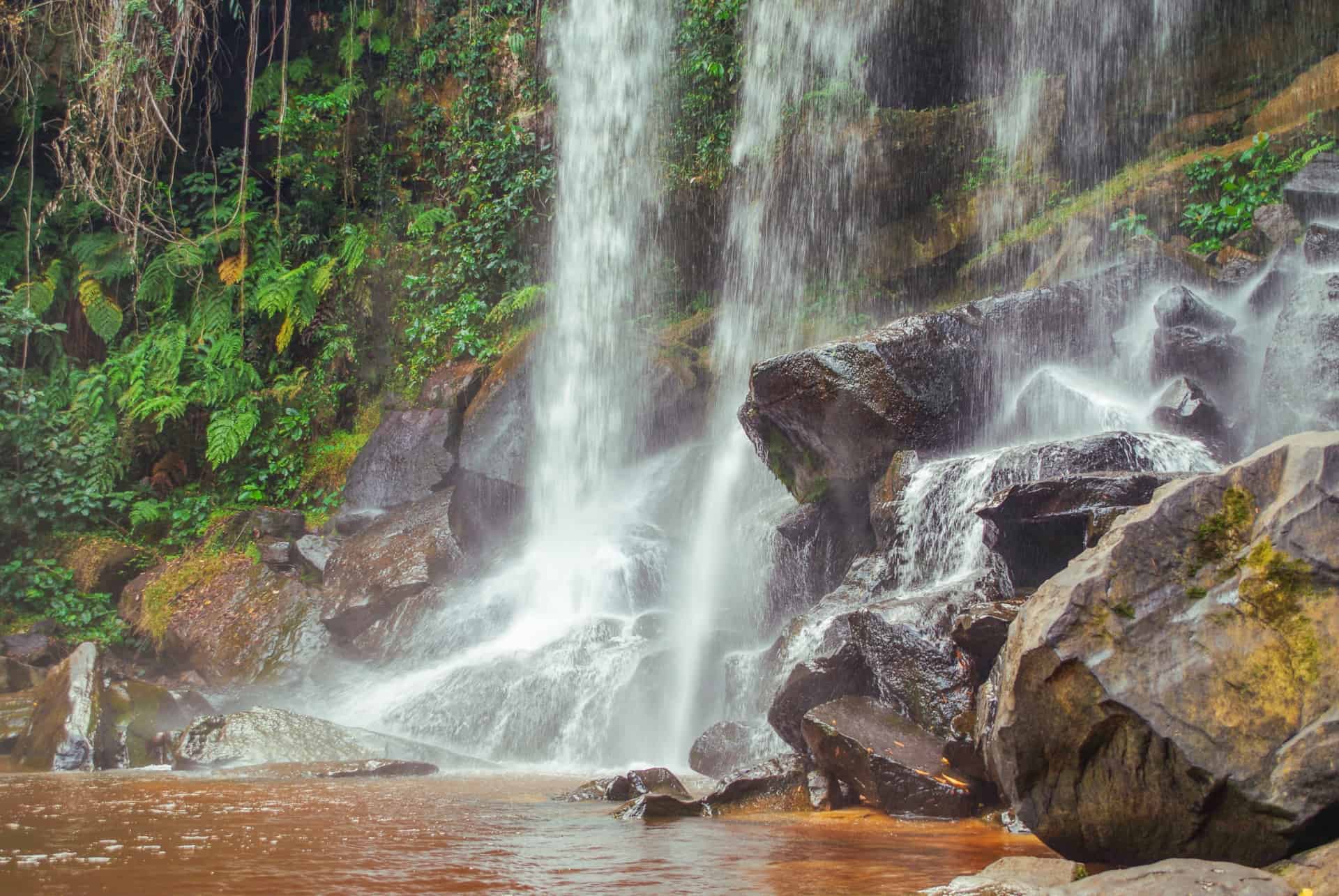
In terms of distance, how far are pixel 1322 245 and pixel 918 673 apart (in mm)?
6084

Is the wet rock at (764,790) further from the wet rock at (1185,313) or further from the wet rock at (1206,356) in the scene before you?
the wet rock at (1185,313)

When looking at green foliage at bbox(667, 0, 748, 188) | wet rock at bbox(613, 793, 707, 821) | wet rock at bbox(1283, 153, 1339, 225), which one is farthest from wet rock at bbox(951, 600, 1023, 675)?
green foliage at bbox(667, 0, 748, 188)

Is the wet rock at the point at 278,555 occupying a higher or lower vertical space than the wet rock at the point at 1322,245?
lower

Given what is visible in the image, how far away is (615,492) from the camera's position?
12.4m

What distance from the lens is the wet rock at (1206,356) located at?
8312 millimetres

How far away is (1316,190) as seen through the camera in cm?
942

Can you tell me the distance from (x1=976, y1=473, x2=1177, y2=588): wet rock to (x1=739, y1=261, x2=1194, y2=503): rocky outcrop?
2129 millimetres

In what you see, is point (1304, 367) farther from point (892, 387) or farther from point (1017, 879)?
point (1017, 879)

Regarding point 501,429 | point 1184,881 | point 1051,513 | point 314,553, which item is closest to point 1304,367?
point 1051,513

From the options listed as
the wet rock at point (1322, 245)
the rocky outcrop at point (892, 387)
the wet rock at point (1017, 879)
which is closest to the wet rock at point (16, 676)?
the rocky outcrop at point (892, 387)

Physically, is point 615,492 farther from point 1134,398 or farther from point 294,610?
point 1134,398

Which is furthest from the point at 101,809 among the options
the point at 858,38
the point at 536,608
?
the point at 858,38

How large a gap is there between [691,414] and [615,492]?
1.39 meters

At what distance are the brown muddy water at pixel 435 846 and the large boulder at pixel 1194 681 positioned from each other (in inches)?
21.8
